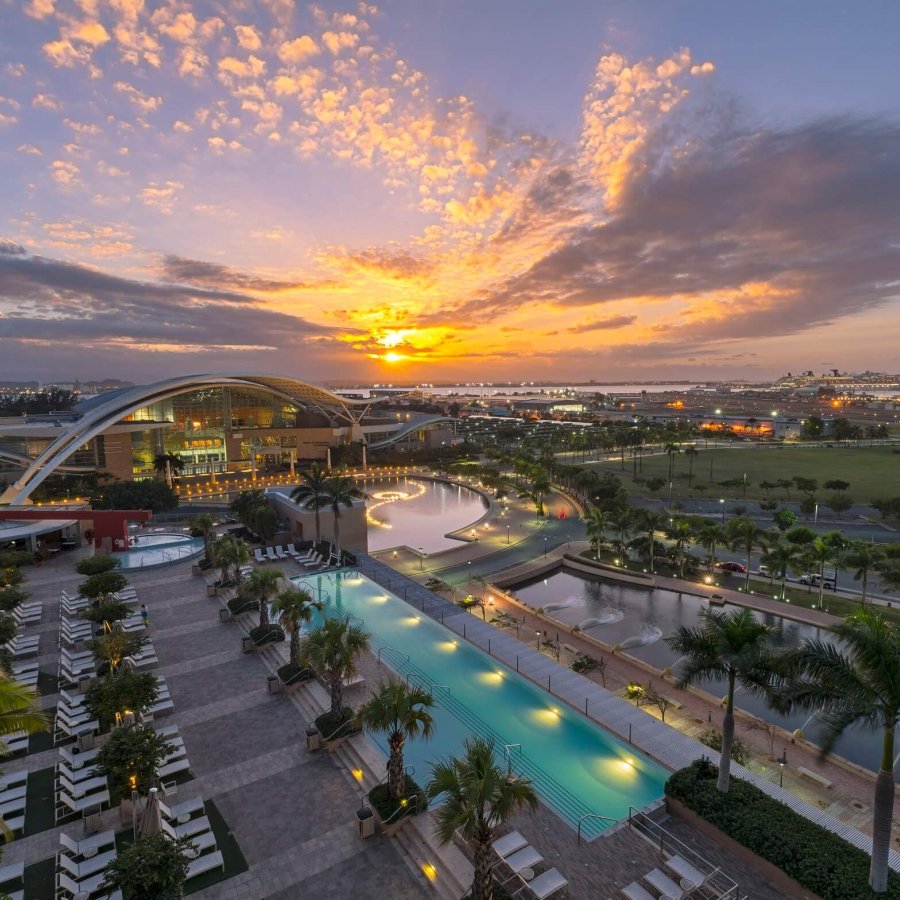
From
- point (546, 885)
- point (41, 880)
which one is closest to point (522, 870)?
point (546, 885)

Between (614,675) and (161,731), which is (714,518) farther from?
(161,731)

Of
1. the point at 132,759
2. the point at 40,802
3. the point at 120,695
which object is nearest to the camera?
the point at 132,759

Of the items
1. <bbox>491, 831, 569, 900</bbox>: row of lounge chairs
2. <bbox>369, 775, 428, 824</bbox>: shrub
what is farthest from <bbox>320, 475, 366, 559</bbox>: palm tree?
<bbox>491, 831, 569, 900</bbox>: row of lounge chairs

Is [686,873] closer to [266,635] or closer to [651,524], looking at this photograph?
[266,635]

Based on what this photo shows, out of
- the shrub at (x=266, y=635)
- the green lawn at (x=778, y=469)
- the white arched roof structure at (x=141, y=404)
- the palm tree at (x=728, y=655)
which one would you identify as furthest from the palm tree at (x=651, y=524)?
the white arched roof structure at (x=141, y=404)

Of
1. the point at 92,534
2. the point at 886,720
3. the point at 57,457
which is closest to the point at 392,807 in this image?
the point at 886,720

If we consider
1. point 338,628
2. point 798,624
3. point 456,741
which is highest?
point 338,628
